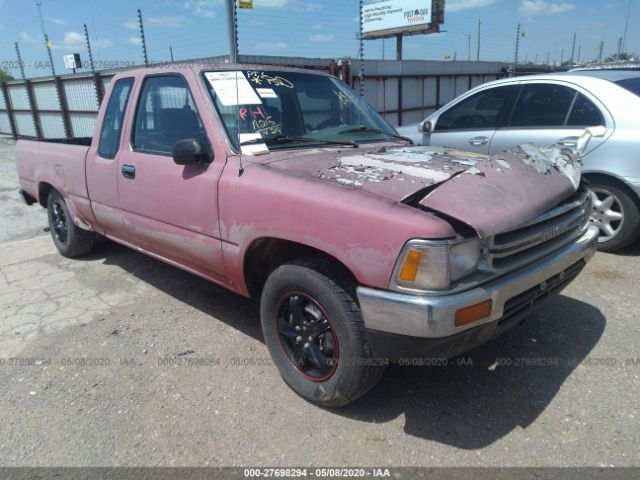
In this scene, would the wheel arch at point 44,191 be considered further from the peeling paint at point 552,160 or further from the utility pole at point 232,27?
the peeling paint at point 552,160

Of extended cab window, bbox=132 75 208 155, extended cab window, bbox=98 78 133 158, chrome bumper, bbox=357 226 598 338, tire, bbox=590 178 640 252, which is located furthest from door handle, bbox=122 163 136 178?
tire, bbox=590 178 640 252

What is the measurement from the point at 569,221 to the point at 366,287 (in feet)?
4.44

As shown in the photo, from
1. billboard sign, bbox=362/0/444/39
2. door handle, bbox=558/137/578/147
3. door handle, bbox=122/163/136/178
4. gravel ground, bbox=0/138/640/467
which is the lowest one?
gravel ground, bbox=0/138/640/467

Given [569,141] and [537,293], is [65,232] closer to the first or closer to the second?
[537,293]

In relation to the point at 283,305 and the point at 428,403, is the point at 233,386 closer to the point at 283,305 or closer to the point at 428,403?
the point at 283,305

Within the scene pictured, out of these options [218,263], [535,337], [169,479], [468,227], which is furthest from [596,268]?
[169,479]

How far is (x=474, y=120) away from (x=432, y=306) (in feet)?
13.9

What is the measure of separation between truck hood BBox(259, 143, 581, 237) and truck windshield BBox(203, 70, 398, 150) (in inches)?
10.6

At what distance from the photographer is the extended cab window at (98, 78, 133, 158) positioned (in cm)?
403

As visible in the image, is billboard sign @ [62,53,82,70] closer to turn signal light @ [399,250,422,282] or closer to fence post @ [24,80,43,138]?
fence post @ [24,80,43,138]

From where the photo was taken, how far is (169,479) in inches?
88.6

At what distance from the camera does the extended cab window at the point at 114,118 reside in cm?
403

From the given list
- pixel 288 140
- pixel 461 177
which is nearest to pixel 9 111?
pixel 288 140

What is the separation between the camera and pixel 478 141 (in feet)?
18.0
